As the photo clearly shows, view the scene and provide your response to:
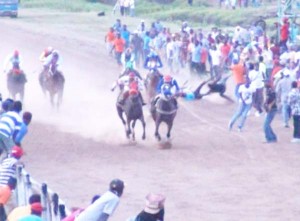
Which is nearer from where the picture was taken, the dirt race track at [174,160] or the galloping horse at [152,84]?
the dirt race track at [174,160]

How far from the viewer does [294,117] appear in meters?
28.7

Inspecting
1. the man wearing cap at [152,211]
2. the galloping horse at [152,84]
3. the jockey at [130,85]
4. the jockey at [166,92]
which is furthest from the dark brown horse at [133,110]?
the man wearing cap at [152,211]

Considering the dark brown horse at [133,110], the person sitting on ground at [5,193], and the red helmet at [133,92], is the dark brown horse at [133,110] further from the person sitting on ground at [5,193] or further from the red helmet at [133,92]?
the person sitting on ground at [5,193]

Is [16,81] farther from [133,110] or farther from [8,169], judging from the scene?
[8,169]

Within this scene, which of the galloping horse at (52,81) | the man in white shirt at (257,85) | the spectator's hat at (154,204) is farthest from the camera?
the galloping horse at (52,81)

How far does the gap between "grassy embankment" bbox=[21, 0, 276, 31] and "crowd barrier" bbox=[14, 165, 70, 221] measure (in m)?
32.6

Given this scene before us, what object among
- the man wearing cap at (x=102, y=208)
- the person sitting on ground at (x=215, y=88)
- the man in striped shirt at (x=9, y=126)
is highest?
the man wearing cap at (x=102, y=208)

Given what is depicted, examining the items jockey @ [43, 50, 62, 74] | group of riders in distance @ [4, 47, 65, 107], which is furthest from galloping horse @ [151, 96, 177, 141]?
group of riders in distance @ [4, 47, 65, 107]

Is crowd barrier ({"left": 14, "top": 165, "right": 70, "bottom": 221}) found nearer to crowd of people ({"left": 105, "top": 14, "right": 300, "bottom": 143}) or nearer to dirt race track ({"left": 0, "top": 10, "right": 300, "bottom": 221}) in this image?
dirt race track ({"left": 0, "top": 10, "right": 300, "bottom": 221})

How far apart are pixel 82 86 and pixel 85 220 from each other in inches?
1052

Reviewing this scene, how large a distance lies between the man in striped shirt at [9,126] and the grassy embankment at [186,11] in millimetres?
28173

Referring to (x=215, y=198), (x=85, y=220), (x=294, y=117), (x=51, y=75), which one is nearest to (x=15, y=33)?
(x=51, y=75)

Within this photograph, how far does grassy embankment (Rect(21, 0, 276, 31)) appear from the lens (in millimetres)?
54406

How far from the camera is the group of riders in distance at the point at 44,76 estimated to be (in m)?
33.3
